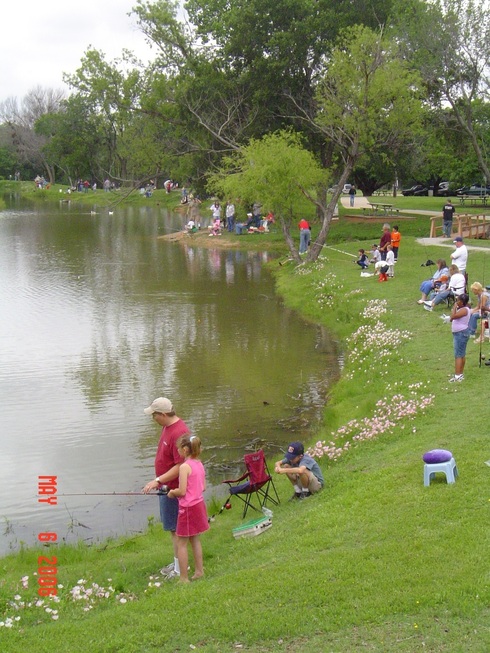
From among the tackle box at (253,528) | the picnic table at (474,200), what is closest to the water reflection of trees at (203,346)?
the tackle box at (253,528)

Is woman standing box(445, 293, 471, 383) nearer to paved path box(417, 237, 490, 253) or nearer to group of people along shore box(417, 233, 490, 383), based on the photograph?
group of people along shore box(417, 233, 490, 383)

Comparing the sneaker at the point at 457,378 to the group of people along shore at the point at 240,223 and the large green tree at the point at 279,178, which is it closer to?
the large green tree at the point at 279,178

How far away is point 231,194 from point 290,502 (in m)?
24.4

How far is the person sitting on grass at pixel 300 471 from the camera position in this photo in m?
9.91

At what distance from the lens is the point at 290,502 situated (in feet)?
33.2

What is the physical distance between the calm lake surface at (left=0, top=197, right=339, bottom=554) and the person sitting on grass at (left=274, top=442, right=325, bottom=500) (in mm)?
1786

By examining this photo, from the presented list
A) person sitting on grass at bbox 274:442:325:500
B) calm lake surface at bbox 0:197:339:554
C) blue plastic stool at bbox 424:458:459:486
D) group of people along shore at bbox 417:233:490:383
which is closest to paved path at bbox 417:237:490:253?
calm lake surface at bbox 0:197:339:554

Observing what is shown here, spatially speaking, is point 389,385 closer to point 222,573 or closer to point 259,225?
point 222,573

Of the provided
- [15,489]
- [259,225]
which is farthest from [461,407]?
[259,225]

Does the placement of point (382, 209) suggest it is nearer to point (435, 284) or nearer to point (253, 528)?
point (435, 284)

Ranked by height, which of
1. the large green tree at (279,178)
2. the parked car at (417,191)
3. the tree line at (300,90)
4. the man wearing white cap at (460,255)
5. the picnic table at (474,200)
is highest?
the tree line at (300,90)

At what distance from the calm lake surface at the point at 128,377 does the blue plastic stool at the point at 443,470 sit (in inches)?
142

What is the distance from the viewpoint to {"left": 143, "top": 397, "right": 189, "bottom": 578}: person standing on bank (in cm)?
816

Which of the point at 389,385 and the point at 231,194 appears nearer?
the point at 389,385
